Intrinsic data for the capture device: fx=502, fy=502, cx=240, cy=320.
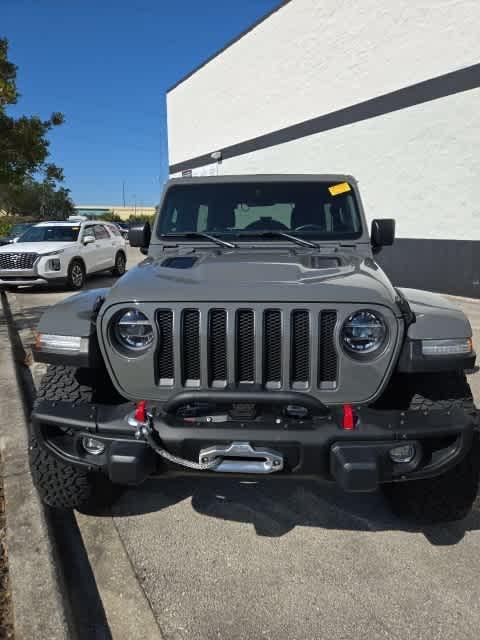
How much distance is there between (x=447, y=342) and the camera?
7.39 ft

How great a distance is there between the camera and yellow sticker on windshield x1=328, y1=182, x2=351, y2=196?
11.9ft

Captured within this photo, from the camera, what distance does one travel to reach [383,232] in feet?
11.6

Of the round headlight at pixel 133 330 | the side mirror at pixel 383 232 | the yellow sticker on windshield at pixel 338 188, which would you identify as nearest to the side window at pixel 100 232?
the yellow sticker on windshield at pixel 338 188

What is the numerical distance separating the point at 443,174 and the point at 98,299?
9085 millimetres

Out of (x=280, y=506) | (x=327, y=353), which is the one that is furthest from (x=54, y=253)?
(x=327, y=353)

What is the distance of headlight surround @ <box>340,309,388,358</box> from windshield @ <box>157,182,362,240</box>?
4.60 ft

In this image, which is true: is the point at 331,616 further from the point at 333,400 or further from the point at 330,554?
the point at 333,400

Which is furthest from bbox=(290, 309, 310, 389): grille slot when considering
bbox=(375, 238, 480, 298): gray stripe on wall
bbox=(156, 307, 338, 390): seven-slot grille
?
bbox=(375, 238, 480, 298): gray stripe on wall

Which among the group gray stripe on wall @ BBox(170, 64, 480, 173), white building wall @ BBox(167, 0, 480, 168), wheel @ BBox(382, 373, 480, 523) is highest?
white building wall @ BBox(167, 0, 480, 168)

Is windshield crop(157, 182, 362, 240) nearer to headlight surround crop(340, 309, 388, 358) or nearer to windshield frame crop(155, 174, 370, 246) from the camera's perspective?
windshield frame crop(155, 174, 370, 246)

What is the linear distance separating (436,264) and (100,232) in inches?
330

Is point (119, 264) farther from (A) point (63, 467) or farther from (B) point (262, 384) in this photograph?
(B) point (262, 384)

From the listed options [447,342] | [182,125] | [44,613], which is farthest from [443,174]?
[182,125]

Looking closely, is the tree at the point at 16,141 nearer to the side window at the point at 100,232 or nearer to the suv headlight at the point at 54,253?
the suv headlight at the point at 54,253
